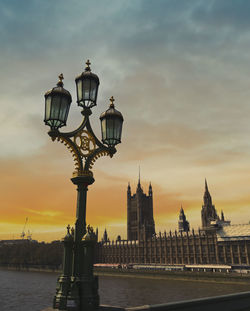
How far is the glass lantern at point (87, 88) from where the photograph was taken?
886 cm

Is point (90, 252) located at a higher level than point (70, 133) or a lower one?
lower

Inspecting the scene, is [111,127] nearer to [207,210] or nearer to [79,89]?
[79,89]

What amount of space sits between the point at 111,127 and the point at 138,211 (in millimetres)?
147608

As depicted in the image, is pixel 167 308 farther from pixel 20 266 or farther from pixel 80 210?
pixel 20 266

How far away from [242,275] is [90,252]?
6764cm

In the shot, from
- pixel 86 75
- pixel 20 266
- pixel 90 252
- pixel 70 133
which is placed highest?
pixel 86 75

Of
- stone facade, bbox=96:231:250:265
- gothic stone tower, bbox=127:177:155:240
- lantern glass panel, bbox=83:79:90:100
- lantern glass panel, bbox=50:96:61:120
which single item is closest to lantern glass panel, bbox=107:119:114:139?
lantern glass panel, bbox=83:79:90:100

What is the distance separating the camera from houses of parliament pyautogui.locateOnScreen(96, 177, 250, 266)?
91.1 m

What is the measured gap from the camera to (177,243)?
109 meters

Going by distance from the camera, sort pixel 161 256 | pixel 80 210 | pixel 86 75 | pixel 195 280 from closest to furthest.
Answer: pixel 80 210, pixel 86 75, pixel 195 280, pixel 161 256

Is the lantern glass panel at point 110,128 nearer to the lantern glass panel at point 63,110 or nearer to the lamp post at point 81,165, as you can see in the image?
the lamp post at point 81,165

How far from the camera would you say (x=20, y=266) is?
142 metres

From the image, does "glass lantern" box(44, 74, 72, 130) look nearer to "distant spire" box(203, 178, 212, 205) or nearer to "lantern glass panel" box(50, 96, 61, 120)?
"lantern glass panel" box(50, 96, 61, 120)

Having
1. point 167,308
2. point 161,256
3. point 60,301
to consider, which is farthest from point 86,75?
point 161,256
